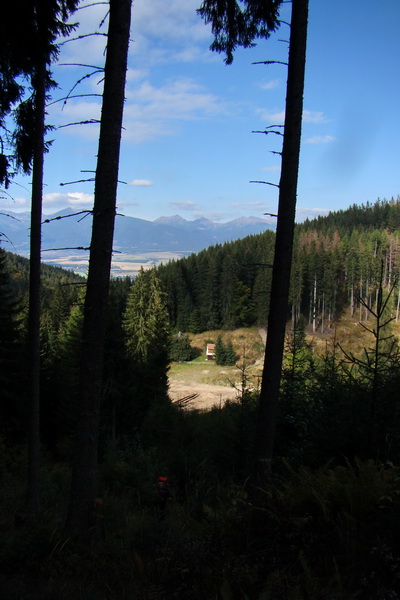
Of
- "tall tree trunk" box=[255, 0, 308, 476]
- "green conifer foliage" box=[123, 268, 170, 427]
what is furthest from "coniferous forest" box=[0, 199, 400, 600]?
"green conifer foliage" box=[123, 268, 170, 427]

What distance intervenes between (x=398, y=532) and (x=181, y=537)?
2.32 metres

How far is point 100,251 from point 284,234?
10.5ft

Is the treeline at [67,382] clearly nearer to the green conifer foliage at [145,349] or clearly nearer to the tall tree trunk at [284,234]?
the green conifer foliage at [145,349]

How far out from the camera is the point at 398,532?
344 centimetres

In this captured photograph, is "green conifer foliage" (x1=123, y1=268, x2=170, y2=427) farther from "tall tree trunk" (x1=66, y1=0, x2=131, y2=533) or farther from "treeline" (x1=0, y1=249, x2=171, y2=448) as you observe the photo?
"tall tree trunk" (x1=66, y1=0, x2=131, y2=533)

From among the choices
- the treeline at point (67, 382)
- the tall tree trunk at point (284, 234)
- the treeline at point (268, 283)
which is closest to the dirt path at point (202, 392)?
the treeline at point (67, 382)

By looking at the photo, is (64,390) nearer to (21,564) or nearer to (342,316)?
(21,564)

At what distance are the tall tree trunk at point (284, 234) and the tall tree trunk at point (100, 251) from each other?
2.87 metres

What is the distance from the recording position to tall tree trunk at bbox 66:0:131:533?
547cm

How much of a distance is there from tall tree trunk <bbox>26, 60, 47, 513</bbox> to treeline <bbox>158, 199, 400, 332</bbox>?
63221mm

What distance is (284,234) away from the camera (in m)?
6.88

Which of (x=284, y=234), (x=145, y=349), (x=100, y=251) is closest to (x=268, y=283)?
(x=145, y=349)

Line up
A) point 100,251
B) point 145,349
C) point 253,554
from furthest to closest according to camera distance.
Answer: point 145,349 < point 100,251 < point 253,554

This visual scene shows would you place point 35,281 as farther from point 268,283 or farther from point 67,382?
point 268,283
